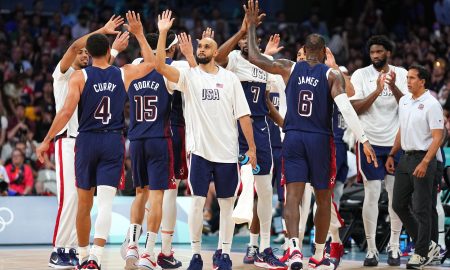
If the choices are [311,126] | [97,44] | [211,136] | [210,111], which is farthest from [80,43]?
[311,126]

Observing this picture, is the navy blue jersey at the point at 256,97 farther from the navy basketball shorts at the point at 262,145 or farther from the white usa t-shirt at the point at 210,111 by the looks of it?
the white usa t-shirt at the point at 210,111

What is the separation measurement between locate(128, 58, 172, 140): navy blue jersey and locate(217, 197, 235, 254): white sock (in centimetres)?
108

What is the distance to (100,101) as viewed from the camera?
35.1 feet

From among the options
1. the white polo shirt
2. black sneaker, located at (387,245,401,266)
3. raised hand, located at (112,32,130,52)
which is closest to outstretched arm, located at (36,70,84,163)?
raised hand, located at (112,32,130,52)

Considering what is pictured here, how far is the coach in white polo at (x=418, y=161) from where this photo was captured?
1213 cm

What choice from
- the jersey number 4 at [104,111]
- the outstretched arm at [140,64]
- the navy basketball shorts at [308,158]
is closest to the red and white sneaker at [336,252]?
the navy basketball shorts at [308,158]

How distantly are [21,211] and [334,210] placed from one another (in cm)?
595

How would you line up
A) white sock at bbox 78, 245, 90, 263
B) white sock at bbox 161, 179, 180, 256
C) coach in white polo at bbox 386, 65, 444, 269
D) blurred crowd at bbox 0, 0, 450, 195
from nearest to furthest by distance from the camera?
1. white sock at bbox 78, 245, 90, 263
2. white sock at bbox 161, 179, 180, 256
3. coach in white polo at bbox 386, 65, 444, 269
4. blurred crowd at bbox 0, 0, 450, 195

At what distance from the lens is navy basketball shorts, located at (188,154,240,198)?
11.1 m

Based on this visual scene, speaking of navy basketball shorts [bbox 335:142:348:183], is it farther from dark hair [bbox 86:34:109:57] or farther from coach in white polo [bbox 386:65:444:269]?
dark hair [bbox 86:34:109:57]

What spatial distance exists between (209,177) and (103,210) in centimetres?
132

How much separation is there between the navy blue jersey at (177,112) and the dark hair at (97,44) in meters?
1.44

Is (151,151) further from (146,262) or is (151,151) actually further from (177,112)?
(146,262)

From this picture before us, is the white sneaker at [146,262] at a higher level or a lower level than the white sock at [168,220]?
lower
